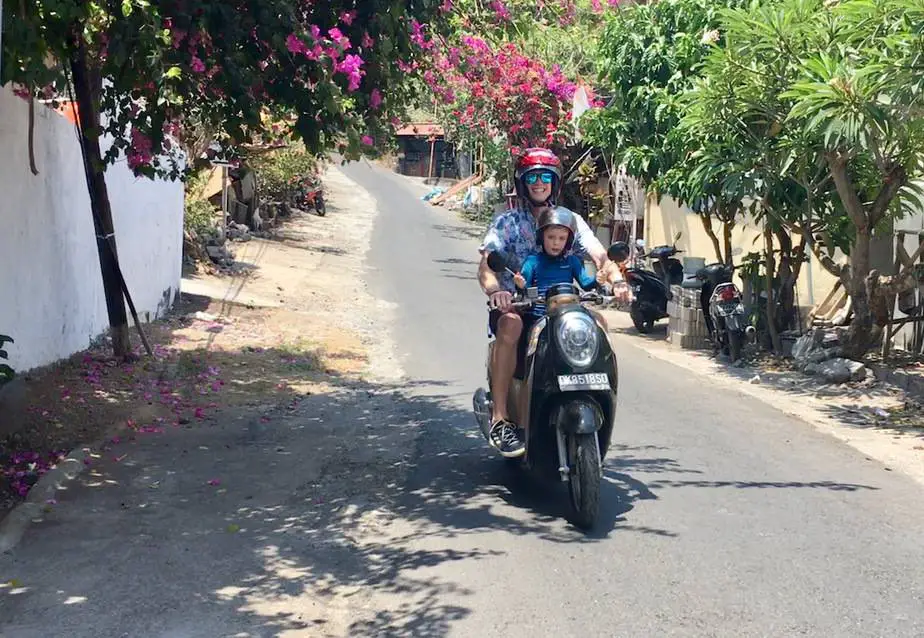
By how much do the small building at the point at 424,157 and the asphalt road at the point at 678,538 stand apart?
5559cm

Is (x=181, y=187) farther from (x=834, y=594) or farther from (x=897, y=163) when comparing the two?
(x=834, y=594)

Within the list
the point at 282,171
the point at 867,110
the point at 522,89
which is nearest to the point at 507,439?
the point at 867,110

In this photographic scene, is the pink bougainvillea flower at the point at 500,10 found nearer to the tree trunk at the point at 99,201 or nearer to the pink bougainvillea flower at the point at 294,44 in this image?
the tree trunk at the point at 99,201

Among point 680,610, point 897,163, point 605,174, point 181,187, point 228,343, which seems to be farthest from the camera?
point 605,174

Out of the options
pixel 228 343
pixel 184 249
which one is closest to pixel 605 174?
pixel 184 249

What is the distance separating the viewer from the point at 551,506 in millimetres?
6078

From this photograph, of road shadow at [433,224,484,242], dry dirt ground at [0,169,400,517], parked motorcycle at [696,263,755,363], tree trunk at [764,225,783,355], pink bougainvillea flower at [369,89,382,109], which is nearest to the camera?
pink bougainvillea flower at [369,89,382,109]

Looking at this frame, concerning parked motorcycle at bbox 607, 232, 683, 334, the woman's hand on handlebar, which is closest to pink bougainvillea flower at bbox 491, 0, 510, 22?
the woman's hand on handlebar

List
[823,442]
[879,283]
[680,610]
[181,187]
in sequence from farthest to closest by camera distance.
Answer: [181,187]
[879,283]
[823,442]
[680,610]

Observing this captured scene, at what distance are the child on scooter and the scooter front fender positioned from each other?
2.58 ft

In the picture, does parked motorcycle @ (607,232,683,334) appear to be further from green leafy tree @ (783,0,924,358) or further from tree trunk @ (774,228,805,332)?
green leafy tree @ (783,0,924,358)

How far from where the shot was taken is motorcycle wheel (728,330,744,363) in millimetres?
11969

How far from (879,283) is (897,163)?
54.4 inches

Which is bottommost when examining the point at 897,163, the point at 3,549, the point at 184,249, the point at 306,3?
the point at 3,549
